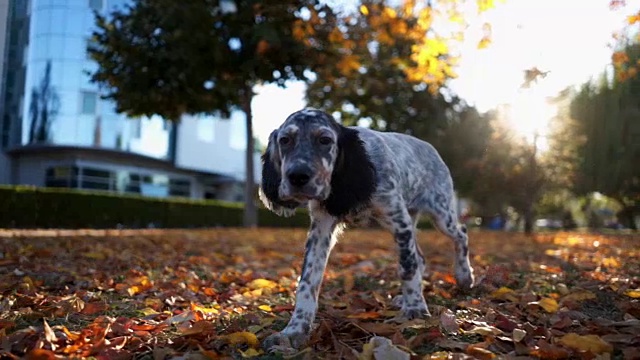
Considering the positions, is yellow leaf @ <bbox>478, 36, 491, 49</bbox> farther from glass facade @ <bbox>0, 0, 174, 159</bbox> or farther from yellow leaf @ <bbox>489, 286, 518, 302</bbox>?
glass facade @ <bbox>0, 0, 174, 159</bbox>

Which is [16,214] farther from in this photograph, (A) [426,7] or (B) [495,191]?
(B) [495,191]

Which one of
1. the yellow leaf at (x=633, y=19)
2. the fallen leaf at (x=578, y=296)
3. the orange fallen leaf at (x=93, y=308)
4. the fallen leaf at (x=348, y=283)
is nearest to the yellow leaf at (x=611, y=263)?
the fallen leaf at (x=578, y=296)

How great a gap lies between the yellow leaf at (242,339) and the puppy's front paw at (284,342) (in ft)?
0.23

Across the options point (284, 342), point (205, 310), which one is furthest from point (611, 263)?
point (284, 342)

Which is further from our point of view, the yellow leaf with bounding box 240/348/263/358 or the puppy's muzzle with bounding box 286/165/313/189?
the puppy's muzzle with bounding box 286/165/313/189

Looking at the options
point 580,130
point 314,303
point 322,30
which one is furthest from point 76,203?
point 580,130

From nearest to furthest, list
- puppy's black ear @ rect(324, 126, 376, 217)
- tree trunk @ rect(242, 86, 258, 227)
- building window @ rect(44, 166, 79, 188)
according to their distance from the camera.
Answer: puppy's black ear @ rect(324, 126, 376, 217) < tree trunk @ rect(242, 86, 258, 227) < building window @ rect(44, 166, 79, 188)

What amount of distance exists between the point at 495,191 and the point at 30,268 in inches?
737

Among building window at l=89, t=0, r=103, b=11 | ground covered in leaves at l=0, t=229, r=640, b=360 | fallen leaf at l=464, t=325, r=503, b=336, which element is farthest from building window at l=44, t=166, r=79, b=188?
fallen leaf at l=464, t=325, r=503, b=336

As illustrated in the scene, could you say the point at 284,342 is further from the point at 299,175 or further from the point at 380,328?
the point at 299,175

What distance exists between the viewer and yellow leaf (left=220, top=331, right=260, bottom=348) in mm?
3316

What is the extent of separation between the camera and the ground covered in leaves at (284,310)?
121 inches

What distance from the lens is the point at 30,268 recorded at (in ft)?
20.4

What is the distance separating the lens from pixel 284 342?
3.28m
